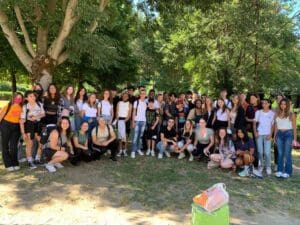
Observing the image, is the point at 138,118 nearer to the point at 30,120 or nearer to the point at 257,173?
the point at 30,120

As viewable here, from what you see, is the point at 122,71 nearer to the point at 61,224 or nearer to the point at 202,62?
the point at 202,62

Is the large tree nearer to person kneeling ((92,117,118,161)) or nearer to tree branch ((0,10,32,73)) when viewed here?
tree branch ((0,10,32,73))

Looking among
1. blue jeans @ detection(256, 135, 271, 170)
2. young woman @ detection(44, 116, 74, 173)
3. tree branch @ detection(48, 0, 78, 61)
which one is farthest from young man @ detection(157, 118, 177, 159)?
tree branch @ detection(48, 0, 78, 61)

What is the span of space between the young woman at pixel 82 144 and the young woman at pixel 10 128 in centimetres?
124

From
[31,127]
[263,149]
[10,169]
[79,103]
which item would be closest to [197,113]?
[263,149]

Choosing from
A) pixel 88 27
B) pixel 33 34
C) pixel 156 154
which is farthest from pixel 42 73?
pixel 33 34

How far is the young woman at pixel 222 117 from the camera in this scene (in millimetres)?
10219

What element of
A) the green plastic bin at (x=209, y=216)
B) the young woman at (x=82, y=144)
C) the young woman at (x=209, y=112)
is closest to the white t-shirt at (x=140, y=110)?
the young woman at (x=82, y=144)

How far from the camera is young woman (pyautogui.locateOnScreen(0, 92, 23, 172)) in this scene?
8695mm

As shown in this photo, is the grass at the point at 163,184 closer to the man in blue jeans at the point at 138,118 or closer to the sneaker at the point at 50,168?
the sneaker at the point at 50,168

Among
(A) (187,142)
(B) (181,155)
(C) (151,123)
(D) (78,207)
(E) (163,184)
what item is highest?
(C) (151,123)

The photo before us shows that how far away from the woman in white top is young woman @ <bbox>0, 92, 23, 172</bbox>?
207cm

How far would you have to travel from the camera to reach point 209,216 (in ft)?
16.3

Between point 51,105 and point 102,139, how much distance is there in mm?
1399
